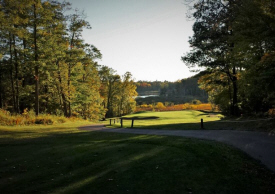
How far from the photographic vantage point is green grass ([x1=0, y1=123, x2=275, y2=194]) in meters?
4.82

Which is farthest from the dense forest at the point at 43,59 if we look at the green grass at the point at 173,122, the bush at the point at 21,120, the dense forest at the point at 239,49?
the dense forest at the point at 239,49

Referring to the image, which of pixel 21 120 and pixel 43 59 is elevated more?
pixel 43 59

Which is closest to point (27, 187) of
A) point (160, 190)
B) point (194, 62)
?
point (160, 190)

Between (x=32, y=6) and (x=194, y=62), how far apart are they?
18695 mm

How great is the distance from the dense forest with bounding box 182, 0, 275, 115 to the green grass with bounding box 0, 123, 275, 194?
6.99 m

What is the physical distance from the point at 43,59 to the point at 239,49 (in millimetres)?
19974

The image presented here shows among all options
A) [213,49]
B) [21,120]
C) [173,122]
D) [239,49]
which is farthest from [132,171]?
[173,122]

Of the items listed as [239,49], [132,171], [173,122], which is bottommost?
[173,122]

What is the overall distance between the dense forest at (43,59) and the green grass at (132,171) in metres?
13.7

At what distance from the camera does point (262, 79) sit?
37.5 feet

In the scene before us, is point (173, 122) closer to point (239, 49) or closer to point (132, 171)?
point (239, 49)

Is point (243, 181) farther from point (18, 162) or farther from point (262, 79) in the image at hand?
point (262, 79)

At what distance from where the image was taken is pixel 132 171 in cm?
580

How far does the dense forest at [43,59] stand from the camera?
787 inches
